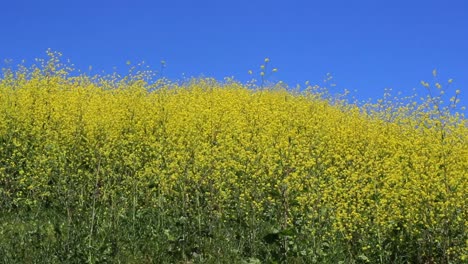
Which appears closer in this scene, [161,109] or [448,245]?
[448,245]

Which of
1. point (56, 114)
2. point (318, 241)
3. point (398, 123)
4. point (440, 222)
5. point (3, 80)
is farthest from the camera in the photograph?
point (3, 80)

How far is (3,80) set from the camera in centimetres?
2197

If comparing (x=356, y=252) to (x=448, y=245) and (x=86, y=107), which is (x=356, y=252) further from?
(x=86, y=107)

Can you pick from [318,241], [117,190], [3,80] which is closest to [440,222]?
[318,241]

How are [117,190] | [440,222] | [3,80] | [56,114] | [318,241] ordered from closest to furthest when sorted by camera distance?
[318,241], [440,222], [117,190], [56,114], [3,80]

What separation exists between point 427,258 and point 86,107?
37.5ft

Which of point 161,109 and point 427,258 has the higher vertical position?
point 161,109

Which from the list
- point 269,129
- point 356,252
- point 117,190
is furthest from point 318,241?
point 117,190

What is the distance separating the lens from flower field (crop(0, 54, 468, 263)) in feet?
33.3

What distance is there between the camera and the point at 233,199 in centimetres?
1391

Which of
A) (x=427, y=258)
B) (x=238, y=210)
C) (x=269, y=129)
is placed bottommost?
(x=427, y=258)

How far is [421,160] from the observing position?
12281mm

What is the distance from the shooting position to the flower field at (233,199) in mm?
10164

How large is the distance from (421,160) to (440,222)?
1.91 meters
